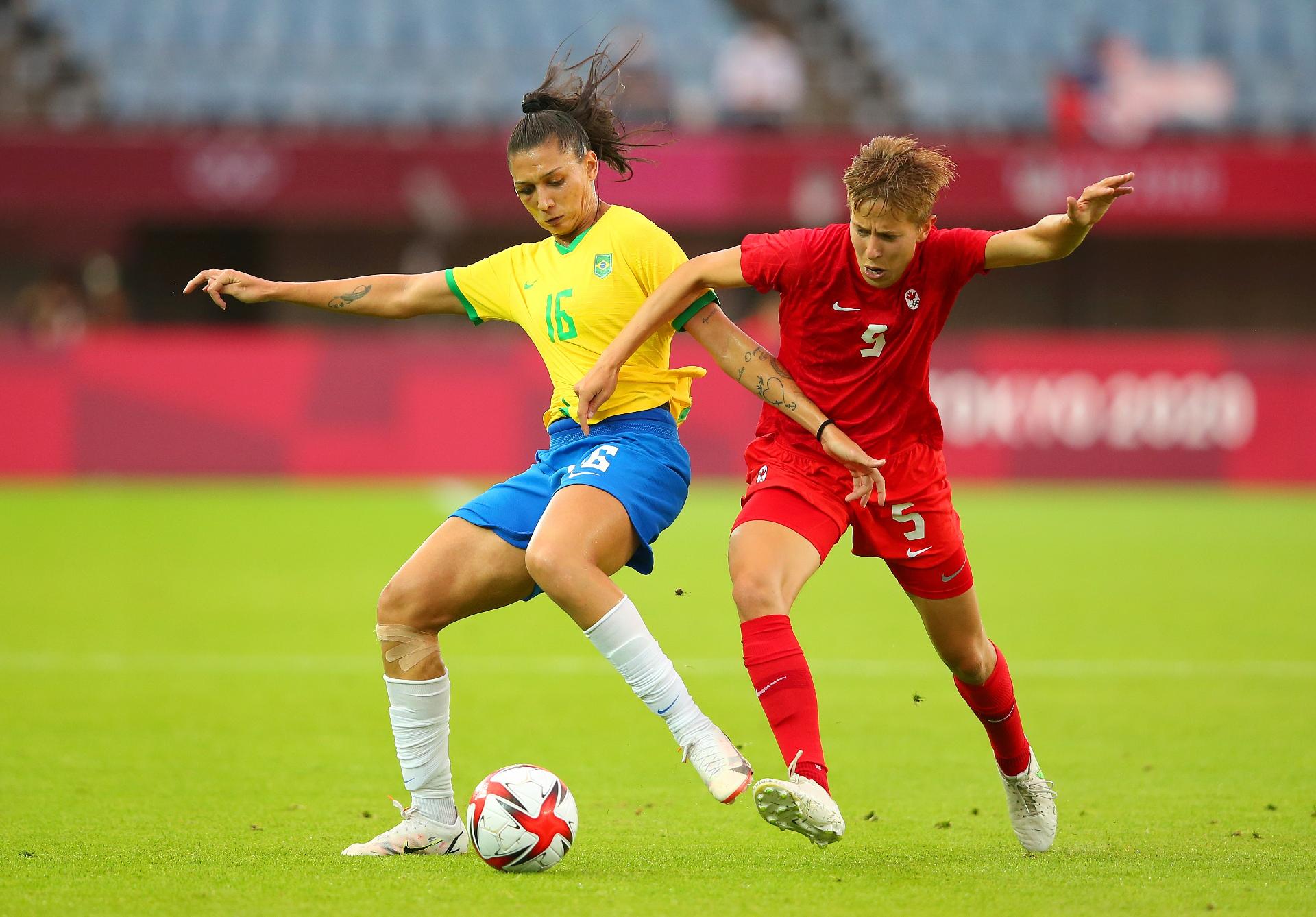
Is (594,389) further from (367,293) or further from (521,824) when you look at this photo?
(521,824)

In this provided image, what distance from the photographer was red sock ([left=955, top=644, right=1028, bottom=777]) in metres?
4.98

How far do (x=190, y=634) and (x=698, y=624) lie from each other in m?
3.06

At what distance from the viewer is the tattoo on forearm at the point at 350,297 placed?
522cm

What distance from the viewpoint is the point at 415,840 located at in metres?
4.81

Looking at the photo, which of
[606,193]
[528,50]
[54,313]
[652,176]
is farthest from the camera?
[528,50]

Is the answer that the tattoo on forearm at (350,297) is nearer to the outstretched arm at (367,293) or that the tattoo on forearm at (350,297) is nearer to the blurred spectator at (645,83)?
the outstretched arm at (367,293)

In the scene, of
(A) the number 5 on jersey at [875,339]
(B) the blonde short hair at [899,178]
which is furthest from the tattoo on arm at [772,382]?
(B) the blonde short hair at [899,178]

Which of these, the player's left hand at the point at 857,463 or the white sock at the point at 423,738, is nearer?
the player's left hand at the point at 857,463

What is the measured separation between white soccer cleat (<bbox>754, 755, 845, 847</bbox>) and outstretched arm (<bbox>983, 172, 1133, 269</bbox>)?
5.04 feet

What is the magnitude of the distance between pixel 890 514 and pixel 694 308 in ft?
2.84

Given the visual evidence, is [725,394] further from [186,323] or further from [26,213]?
[26,213]

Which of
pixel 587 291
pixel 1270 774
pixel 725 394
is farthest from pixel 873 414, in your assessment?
pixel 725 394

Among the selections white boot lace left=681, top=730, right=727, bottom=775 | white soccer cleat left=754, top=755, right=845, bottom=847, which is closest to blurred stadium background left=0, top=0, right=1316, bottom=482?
white boot lace left=681, top=730, right=727, bottom=775

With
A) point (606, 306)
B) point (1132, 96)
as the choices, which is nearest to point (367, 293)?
point (606, 306)
